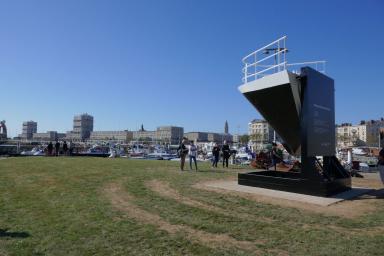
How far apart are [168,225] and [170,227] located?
157mm

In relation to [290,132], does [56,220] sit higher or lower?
lower

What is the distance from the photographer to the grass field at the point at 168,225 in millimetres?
6336

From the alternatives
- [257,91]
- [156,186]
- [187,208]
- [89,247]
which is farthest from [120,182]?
[89,247]

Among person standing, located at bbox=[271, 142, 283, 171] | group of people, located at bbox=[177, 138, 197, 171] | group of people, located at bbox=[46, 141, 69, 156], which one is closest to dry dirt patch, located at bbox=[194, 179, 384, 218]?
group of people, located at bbox=[177, 138, 197, 171]

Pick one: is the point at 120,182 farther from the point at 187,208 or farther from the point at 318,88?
the point at 318,88

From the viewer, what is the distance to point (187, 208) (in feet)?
30.9

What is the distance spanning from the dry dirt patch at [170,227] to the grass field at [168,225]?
2 cm

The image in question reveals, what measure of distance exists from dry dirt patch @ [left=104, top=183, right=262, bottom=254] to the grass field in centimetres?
2

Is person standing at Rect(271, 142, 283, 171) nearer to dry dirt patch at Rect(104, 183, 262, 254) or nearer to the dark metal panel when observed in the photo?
the dark metal panel

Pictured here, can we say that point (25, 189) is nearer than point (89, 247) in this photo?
No

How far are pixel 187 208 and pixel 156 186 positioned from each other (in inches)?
146

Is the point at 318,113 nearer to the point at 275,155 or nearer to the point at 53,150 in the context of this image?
the point at 275,155

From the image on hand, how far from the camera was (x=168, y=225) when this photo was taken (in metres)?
7.77

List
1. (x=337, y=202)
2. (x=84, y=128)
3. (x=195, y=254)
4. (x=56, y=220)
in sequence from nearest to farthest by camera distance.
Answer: (x=195, y=254)
(x=56, y=220)
(x=337, y=202)
(x=84, y=128)
